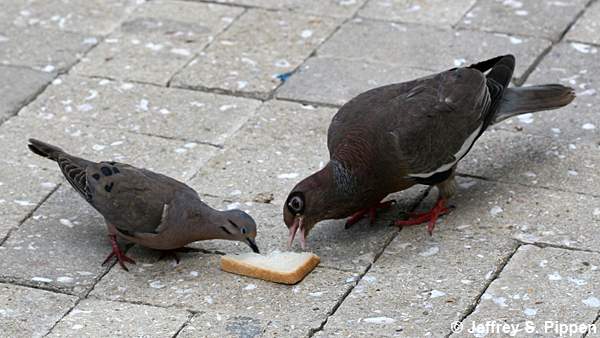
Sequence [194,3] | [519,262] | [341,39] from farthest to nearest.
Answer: [194,3], [341,39], [519,262]

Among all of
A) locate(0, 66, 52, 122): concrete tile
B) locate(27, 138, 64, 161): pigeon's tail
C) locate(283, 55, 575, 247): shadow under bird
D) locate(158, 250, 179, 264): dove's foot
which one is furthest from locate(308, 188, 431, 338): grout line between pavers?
locate(0, 66, 52, 122): concrete tile

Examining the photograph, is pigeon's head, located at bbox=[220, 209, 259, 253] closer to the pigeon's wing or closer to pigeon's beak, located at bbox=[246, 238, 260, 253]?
pigeon's beak, located at bbox=[246, 238, 260, 253]

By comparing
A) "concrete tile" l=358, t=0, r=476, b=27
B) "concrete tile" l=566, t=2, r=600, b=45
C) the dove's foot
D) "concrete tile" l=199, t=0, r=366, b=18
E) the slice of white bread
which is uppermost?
the slice of white bread

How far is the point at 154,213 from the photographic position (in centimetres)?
507

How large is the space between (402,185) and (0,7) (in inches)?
138

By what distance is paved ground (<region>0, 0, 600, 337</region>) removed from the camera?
4.82m

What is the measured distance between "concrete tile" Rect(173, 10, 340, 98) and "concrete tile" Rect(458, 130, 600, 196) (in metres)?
1.28

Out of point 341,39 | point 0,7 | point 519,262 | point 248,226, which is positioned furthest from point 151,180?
point 0,7

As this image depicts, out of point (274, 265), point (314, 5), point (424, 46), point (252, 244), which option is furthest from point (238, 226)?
point (314, 5)

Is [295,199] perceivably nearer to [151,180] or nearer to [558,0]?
[151,180]

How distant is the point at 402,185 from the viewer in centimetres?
529

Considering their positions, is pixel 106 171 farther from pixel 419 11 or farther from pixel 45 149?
pixel 419 11

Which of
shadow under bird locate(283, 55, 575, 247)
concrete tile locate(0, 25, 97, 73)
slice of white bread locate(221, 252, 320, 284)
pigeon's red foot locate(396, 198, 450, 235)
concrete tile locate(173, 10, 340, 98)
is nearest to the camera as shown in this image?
slice of white bread locate(221, 252, 320, 284)

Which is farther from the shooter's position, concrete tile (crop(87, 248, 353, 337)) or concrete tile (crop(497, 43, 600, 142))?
concrete tile (crop(497, 43, 600, 142))
